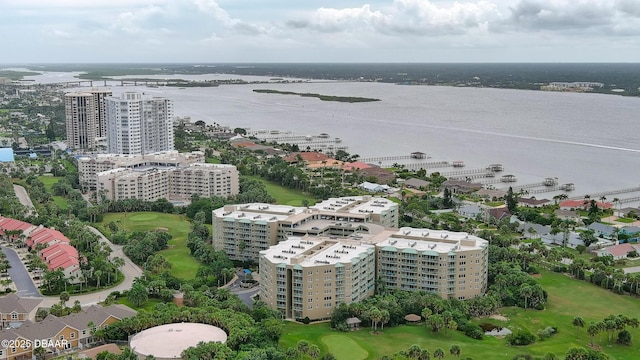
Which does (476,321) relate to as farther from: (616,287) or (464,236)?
(616,287)

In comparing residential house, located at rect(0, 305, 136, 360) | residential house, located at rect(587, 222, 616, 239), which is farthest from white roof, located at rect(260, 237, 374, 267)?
residential house, located at rect(587, 222, 616, 239)

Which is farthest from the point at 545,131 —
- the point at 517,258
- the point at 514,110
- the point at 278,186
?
the point at 517,258

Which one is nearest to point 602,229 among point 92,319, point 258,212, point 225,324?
point 258,212

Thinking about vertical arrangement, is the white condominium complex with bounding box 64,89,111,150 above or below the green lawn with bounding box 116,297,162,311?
above

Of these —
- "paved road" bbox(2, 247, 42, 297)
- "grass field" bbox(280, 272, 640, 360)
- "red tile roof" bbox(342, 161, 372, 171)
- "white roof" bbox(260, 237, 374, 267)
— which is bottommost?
"grass field" bbox(280, 272, 640, 360)

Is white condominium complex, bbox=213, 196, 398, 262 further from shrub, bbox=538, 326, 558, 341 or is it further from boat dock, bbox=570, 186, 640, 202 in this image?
boat dock, bbox=570, 186, 640, 202
